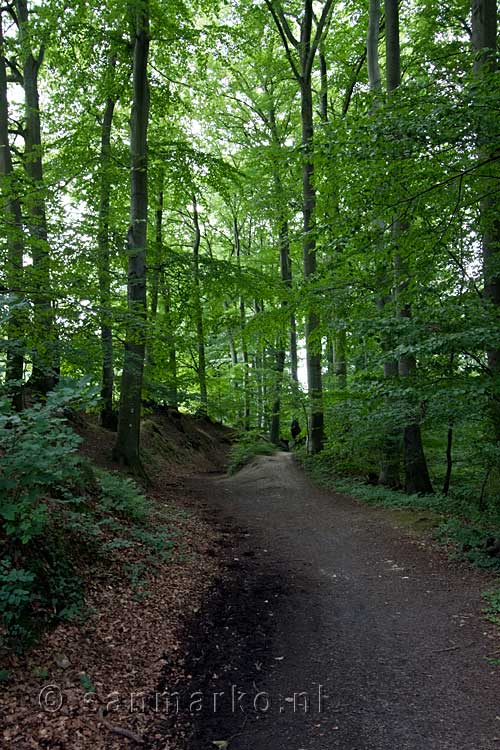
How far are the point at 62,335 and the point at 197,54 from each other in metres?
8.44

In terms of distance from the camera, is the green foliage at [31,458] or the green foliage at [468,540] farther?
the green foliage at [468,540]

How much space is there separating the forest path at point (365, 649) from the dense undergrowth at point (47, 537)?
1.54m

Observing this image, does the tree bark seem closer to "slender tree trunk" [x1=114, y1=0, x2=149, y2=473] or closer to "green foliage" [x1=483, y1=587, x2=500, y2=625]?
"slender tree trunk" [x1=114, y1=0, x2=149, y2=473]

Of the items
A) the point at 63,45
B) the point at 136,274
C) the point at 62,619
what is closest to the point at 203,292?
the point at 136,274

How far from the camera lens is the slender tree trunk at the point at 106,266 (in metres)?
7.04

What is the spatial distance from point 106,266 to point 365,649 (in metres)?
6.73

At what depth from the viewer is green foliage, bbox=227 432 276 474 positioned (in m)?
17.3

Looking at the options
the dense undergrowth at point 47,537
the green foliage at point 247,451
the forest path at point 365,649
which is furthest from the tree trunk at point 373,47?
the green foliage at point 247,451

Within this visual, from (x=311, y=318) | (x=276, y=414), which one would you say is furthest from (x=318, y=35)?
(x=276, y=414)

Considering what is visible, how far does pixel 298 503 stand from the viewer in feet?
35.9

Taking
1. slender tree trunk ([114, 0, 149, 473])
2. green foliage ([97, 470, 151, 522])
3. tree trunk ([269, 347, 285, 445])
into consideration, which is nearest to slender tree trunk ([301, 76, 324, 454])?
tree trunk ([269, 347, 285, 445])

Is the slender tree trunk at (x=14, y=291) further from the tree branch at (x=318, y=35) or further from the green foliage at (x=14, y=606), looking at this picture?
the tree branch at (x=318, y=35)

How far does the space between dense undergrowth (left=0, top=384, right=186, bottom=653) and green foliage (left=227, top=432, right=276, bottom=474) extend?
35.7ft

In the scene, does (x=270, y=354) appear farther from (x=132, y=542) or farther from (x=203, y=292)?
(x=132, y=542)
